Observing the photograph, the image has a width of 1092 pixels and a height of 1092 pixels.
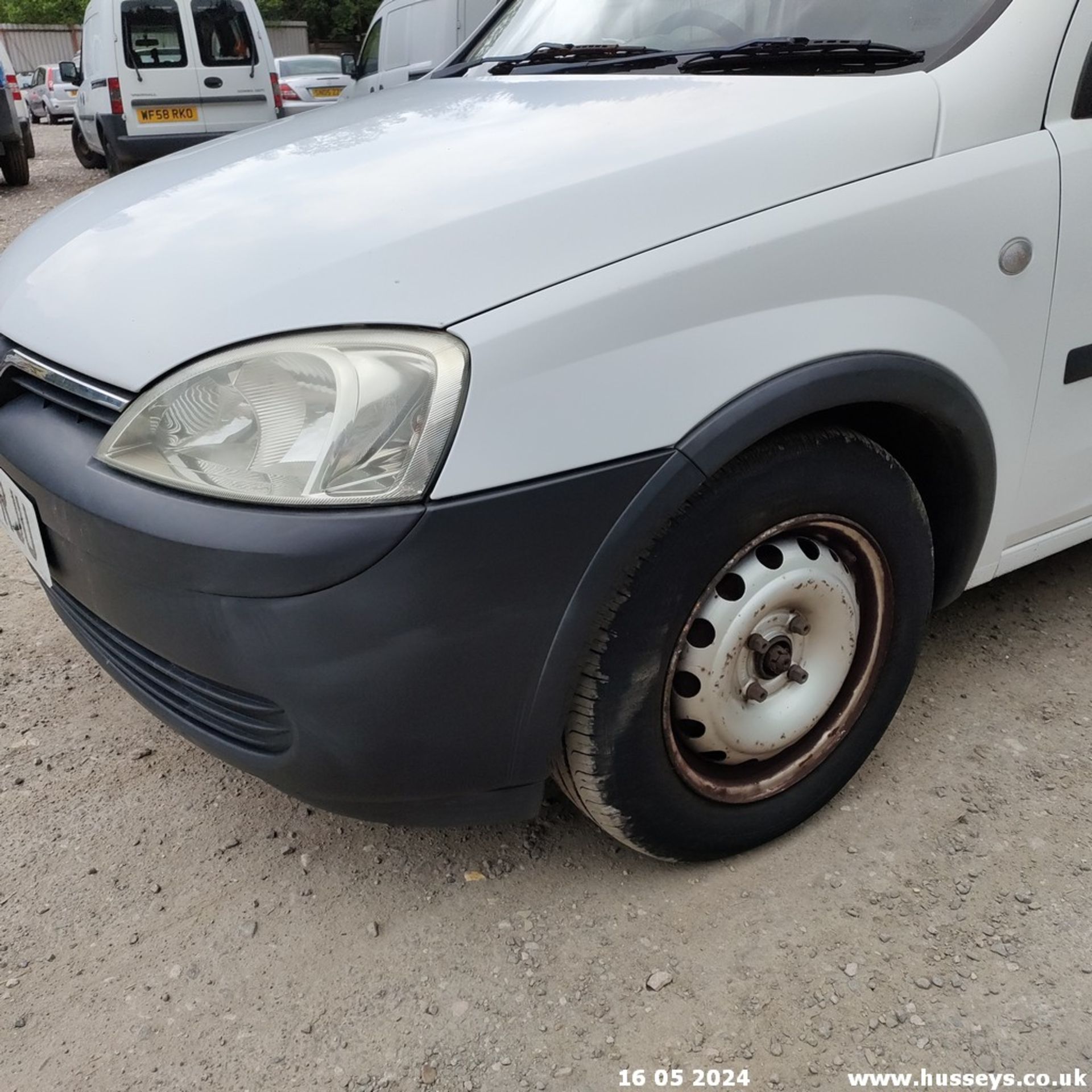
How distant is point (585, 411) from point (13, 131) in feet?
34.2

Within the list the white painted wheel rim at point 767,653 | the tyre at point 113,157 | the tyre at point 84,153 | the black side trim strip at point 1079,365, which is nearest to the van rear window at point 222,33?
the tyre at point 113,157

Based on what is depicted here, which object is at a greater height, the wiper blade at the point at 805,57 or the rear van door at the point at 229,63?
the wiper blade at the point at 805,57

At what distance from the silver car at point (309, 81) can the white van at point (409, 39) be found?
2104mm

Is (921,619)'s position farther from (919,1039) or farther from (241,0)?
(241,0)

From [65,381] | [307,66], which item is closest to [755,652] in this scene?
[65,381]

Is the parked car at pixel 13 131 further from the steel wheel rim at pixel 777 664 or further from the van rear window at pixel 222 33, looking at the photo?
the steel wheel rim at pixel 777 664

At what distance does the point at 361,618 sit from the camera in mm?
1338

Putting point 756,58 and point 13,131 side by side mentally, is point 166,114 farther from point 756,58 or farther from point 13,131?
point 756,58

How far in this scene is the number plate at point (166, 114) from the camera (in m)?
9.58

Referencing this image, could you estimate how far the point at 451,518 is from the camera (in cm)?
131

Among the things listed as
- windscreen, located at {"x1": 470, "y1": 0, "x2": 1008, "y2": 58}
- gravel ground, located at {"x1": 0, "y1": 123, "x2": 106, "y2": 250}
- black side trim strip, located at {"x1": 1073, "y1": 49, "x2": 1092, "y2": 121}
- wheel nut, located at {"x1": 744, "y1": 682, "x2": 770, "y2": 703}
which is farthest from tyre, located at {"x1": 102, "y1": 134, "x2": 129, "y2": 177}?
wheel nut, located at {"x1": 744, "y1": 682, "x2": 770, "y2": 703}

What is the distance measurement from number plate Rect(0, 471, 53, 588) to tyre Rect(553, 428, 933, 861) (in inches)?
36.2

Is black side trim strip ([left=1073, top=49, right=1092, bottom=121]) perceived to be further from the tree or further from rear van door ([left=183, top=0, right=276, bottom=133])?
the tree

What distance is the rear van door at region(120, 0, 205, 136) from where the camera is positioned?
375 inches
